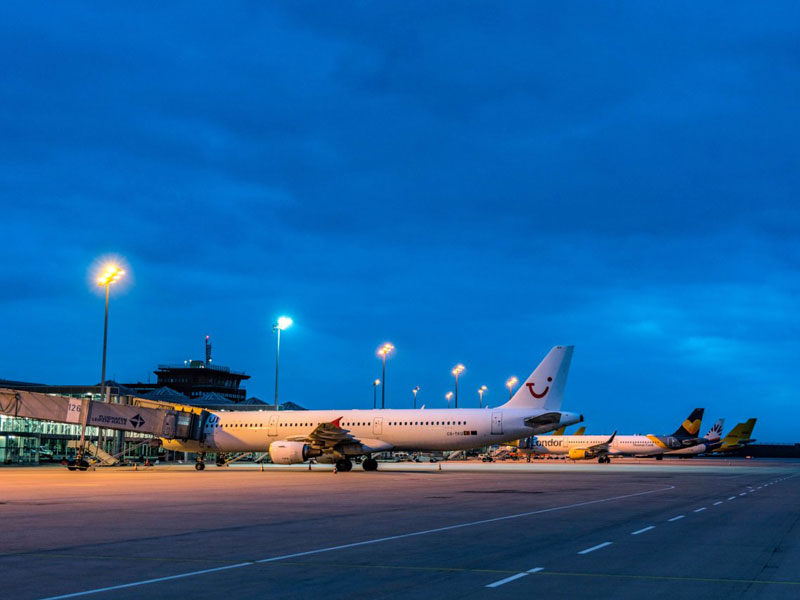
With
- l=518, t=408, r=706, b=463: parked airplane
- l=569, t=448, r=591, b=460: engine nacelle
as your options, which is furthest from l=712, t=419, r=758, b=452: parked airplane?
l=569, t=448, r=591, b=460: engine nacelle

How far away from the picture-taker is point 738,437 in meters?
114

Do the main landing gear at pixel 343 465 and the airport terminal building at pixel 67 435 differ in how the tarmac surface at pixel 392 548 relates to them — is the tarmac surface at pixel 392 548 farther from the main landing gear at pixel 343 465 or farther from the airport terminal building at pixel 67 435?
the airport terminal building at pixel 67 435

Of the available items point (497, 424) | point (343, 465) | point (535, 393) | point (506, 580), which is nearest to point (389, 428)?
point (343, 465)

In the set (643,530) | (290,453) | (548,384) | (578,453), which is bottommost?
(643,530)

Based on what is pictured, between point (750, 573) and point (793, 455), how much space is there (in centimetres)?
17914

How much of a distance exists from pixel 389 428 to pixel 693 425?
63.6m

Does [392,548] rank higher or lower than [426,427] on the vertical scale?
lower

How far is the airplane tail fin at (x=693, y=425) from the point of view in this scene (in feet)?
333

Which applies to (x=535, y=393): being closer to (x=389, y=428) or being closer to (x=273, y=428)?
(x=389, y=428)

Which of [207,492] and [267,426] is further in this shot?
[267,426]

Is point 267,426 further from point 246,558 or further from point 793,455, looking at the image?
point 793,455

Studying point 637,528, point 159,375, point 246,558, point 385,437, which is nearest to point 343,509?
point 637,528

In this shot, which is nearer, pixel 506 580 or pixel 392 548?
pixel 506 580

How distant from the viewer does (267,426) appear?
179ft
